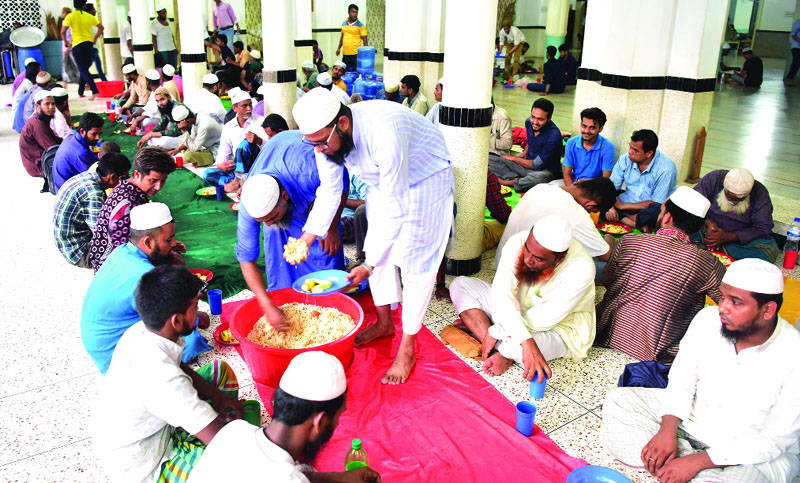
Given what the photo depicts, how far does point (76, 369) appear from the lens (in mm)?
3236

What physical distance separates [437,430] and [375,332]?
2.80 ft

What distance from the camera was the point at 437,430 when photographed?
2816 mm

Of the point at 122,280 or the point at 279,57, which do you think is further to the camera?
the point at 279,57

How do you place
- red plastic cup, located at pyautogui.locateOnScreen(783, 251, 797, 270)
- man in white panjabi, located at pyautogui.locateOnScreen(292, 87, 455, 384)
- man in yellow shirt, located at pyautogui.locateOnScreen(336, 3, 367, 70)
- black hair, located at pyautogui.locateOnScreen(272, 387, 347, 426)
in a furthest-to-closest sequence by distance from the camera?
man in yellow shirt, located at pyautogui.locateOnScreen(336, 3, 367, 70) → red plastic cup, located at pyautogui.locateOnScreen(783, 251, 797, 270) → man in white panjabi, located at pyautogui.locateOnScreen(292, 87, 455, 384) → black hair, located at pyautogui.locateOnScreen(272, 387, 347, 426)

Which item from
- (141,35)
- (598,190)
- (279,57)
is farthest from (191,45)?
(598,190)

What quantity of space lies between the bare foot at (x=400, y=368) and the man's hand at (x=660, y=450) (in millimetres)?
1178

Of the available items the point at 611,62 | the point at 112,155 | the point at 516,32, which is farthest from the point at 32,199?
the point at 516,32

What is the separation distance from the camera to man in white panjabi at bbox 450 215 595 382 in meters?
3.02

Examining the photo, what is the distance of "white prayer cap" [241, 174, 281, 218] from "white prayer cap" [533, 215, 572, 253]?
1286mm

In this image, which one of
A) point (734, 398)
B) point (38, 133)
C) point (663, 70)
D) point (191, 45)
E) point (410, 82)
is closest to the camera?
point (734, 398)

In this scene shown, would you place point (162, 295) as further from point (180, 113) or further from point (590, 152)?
point (180, 113)

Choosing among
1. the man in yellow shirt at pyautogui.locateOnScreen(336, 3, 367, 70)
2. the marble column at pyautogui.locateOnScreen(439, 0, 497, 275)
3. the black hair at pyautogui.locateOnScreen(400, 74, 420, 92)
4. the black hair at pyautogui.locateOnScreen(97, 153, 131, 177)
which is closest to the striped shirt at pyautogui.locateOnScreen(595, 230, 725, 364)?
the marble column at pyautogui.locateOnScreen(439, 0, 497, 275)

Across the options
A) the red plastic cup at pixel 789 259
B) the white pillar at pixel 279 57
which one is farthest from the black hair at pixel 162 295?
the white pillar at pixel 279 57

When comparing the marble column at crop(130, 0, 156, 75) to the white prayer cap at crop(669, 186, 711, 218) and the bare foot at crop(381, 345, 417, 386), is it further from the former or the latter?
the white prayer cap at crop(669, 186, 711, 218)
